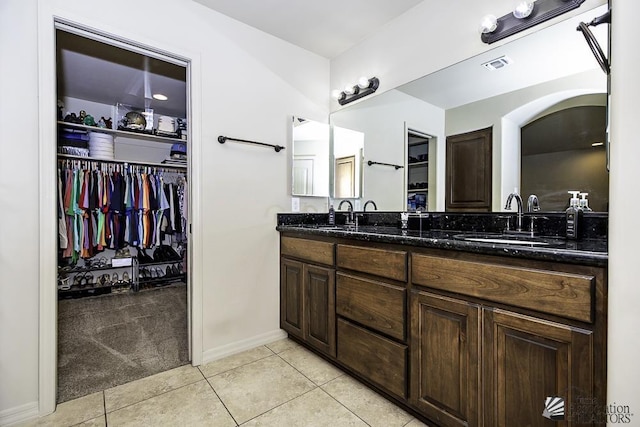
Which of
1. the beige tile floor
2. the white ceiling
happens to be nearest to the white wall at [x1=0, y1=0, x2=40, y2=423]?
the beige tile floor

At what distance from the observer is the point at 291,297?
2.36 m

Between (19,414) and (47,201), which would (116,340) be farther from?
(47,201)

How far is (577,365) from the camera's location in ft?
3.20

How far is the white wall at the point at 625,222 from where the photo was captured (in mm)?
843

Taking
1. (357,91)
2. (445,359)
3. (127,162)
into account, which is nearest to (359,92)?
(357,91)

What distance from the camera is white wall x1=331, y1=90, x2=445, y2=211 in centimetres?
212

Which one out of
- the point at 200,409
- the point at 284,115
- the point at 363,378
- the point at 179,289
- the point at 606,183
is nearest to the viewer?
the point at 606,183

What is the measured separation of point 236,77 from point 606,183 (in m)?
2.33

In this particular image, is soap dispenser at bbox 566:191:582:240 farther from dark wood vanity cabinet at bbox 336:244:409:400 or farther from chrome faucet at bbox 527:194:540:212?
dark wood vanity cabinet at bbox 336:244:409:400

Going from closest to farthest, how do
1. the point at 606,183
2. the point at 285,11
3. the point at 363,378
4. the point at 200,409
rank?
the point at 606,183, the point at 200,409, the point at 363,378, the point at 285,11

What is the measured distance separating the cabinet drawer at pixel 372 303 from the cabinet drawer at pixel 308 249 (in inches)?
6.7

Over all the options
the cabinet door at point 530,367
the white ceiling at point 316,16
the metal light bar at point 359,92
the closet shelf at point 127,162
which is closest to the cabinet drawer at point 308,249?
the cabinet door at point 530,367

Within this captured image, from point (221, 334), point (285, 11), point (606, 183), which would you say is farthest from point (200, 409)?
point (285, 11)

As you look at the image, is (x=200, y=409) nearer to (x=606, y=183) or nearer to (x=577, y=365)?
(x=577, y=365)
